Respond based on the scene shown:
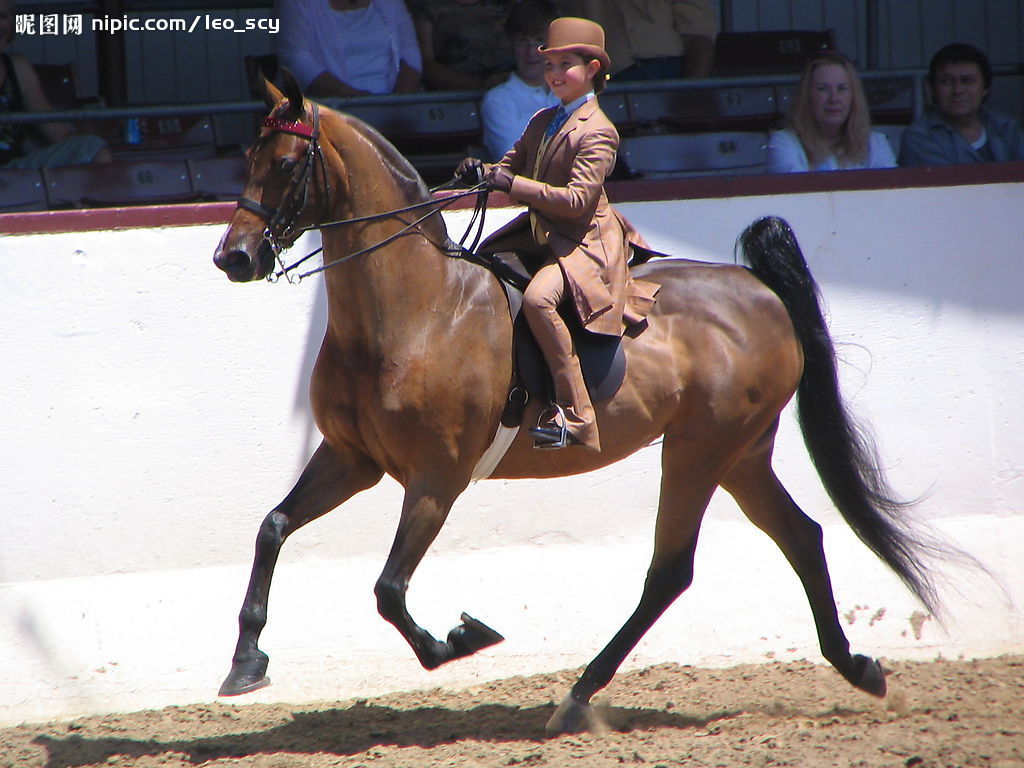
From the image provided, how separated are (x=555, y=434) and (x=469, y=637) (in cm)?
81

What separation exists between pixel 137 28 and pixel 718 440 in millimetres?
5943

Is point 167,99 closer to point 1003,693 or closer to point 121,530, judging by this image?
point 121,530

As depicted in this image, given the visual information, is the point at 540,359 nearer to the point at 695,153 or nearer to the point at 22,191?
the point at 695,153

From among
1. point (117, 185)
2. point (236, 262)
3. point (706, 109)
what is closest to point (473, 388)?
point (236, 262)

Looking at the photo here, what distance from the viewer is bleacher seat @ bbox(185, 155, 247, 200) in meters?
6.26

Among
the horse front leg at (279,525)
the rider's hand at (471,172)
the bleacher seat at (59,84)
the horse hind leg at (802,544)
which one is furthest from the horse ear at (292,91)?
the bleacher seat at (59,84)

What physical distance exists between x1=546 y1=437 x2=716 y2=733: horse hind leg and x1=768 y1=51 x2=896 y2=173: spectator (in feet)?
6.89

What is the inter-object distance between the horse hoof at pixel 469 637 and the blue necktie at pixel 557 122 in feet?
5.79

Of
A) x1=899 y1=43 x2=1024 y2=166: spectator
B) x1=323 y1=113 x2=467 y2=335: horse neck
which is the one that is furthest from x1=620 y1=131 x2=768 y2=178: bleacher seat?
x1=323 y1=113 x2=467 y2=335: horse neck

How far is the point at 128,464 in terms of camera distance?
5.23m

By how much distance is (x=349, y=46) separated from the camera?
279 inches

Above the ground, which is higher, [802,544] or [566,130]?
[566,130]

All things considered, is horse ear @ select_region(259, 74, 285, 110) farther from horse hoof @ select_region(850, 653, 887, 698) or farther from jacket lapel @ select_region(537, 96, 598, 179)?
horse hoof @ select_region(850, 653, 887, 698)

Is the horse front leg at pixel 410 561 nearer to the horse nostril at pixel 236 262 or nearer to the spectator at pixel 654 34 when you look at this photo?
the horse nostril at pixel 236 262
